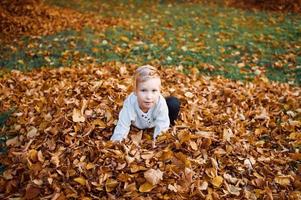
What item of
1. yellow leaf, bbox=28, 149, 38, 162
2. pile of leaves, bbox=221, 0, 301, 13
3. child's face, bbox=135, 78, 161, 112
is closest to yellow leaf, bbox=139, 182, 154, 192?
child's face, bbox=135, 78, 161, 112

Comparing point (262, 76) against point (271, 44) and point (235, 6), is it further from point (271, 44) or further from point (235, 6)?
point (235, 6)

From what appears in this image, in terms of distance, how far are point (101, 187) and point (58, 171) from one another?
0.47m

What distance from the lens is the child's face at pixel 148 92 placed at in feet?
11.0

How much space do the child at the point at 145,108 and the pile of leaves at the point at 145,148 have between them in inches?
4.6

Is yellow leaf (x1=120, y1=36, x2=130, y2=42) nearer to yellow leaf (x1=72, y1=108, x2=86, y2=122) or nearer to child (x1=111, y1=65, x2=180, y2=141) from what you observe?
yellow leaf (x1=72, y1=108, x2=86, y2=122)

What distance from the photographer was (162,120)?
12.1ft

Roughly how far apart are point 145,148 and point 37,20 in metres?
6.93

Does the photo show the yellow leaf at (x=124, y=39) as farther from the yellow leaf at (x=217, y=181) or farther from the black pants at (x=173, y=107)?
the yellow leaf at (x=217, y=181)

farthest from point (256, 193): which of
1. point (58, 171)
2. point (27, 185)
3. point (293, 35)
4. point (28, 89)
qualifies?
point (293, 35)

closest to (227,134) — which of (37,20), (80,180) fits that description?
(80,180)

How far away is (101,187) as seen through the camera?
3133 mm

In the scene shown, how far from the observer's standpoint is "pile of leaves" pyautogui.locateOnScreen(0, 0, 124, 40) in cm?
879

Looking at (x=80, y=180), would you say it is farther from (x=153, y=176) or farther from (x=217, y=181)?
(x=217, y=181)

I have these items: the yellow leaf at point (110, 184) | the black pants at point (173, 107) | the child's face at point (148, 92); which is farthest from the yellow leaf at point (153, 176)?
the black pants at point (173, 107)
